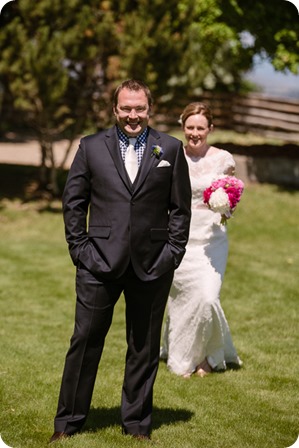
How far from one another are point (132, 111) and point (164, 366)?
3.30 meters

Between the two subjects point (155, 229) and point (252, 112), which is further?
point (252, 112)

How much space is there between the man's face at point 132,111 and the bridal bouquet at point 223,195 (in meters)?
2.02

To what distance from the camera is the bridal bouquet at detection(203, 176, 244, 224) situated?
23.2ft

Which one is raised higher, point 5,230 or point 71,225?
point 71,225

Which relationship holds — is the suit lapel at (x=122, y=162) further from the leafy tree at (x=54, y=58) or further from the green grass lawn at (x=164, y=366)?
the leafy tree at (x=54, y=58)

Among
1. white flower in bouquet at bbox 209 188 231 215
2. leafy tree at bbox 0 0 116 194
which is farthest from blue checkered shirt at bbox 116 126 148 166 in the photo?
leafy tree at bbox 0 0 116 194

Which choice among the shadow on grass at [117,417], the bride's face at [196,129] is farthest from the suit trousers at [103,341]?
the bride's face at [196,129]

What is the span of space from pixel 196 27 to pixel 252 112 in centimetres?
897

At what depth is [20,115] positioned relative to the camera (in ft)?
59.2

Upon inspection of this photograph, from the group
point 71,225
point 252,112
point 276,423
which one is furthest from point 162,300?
point 252,112

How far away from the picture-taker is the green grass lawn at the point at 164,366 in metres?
5.77

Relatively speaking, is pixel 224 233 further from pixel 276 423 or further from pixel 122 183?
pixel 122 183

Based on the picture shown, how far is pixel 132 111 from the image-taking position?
5090 mm

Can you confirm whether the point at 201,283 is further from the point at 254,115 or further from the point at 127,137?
the point at 254,115
